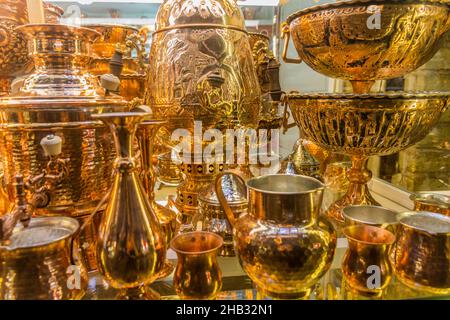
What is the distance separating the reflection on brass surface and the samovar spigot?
8 centimetres

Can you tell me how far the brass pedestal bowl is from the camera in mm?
685

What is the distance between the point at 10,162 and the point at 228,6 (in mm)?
674

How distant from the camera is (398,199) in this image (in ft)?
4.01

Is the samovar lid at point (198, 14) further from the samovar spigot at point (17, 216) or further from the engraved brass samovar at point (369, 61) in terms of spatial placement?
the samovar spigot at point (17, 216)

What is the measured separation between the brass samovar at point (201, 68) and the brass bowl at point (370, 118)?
0.56ft

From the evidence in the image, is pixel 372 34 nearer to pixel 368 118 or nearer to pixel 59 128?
pixel 368 118

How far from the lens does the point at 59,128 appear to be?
0.66m

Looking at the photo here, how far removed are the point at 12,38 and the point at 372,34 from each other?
3.11 ft

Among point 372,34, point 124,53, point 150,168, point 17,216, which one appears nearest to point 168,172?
point 124,53

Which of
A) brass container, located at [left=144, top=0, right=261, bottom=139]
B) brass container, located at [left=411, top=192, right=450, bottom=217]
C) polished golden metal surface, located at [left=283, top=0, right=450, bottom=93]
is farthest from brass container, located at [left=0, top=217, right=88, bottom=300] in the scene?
brass container, located at [left=411, top=192, right=450, bottom=217]

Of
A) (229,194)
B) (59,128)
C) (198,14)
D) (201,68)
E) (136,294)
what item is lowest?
(136,294)

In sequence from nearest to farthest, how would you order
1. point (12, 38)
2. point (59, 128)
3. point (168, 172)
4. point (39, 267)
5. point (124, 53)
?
point (39, 267)
point (59, 128)
point (12, 38)
point (124, 53)
point (168, 172)

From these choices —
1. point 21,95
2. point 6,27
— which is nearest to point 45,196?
point 21,95
